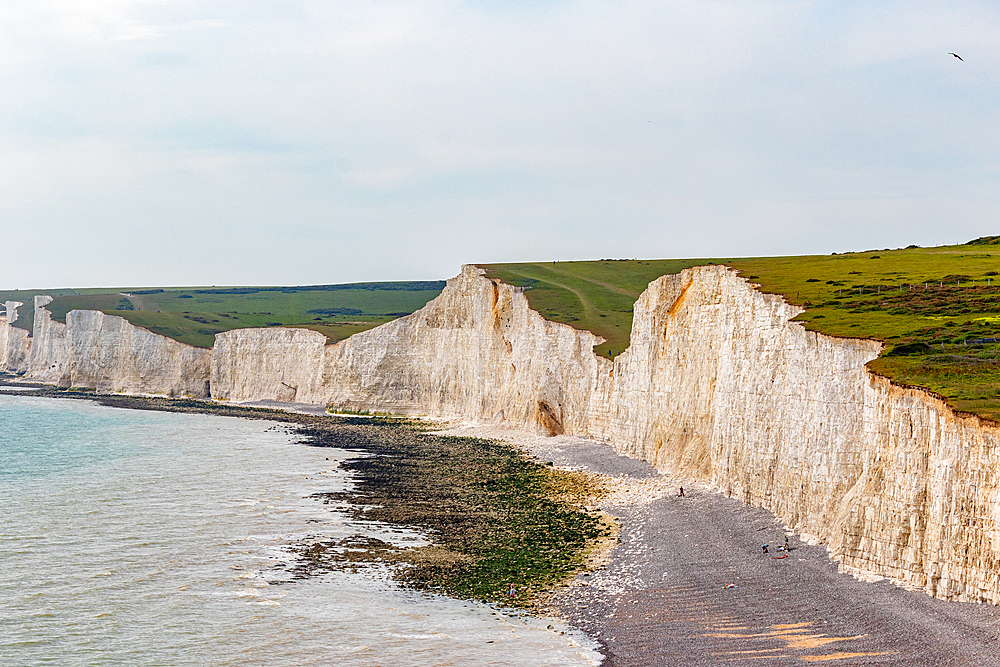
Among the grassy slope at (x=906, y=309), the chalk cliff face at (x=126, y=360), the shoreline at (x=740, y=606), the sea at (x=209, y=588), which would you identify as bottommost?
the sea at (x=209, y=588)

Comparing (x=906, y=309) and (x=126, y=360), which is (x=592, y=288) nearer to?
(x=906, y=309)

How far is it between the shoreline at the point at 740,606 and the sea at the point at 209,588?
1.93 metres

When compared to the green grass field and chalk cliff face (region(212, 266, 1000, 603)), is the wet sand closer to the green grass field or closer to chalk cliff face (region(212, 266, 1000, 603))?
chalk cliff face (region(212, 266, 1000, 603))

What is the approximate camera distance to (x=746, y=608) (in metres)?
24.5

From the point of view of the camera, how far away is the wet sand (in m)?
20.1

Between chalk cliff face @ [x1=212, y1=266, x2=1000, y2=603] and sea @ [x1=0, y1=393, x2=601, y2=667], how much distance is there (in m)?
9.31

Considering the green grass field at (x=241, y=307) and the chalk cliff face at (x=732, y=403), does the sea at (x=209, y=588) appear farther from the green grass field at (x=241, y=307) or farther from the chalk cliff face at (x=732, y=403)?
the green grass field at (x=241, y=307)

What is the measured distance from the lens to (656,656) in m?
22.1

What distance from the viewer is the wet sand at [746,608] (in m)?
20.1

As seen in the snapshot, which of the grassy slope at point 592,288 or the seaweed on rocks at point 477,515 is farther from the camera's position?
the grassy slope at point 592,288

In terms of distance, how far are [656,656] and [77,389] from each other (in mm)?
101074

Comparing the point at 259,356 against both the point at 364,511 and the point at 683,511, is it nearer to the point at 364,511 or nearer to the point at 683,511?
the point at 364,511

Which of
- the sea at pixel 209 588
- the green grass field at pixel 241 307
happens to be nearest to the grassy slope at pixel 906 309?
the sea at pixel 209 588

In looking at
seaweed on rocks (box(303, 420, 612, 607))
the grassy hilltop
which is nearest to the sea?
seaweed on rocks (box(303, 420, 612, 607))
